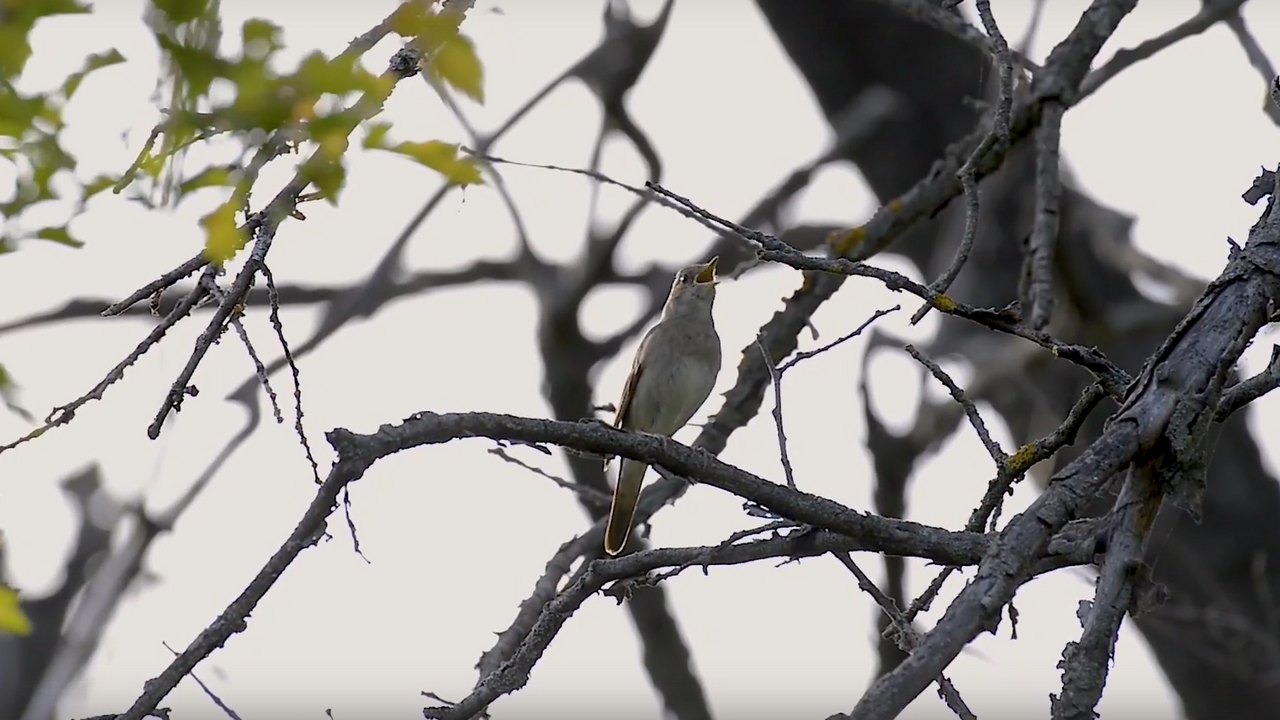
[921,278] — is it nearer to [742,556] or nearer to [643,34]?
[643,34]

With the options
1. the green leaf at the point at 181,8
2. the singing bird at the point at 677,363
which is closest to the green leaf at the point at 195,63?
the green leaf at the point at 181,8

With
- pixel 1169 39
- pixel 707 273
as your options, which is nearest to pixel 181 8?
pixel 1169 39

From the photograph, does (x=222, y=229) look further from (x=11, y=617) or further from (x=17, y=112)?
(x=11, y=617)

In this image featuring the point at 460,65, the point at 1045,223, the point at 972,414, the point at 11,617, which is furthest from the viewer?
the point at 1045,223

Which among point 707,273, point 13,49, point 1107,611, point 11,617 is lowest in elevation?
point 1107,611

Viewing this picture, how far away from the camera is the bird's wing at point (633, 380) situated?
6.70m

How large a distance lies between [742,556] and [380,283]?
179 inches

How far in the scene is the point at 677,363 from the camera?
21.5 feet

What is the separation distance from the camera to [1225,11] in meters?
4.75

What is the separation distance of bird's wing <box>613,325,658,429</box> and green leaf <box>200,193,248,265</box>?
475 centimetres

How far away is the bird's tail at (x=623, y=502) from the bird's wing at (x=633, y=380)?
2.54 ft

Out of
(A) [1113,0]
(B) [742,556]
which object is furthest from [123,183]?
(A) [1113,0]

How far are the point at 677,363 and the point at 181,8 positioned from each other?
16.1 feet

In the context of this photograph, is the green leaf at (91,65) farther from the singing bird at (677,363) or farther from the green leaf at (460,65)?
the singing bird at (677,363)
